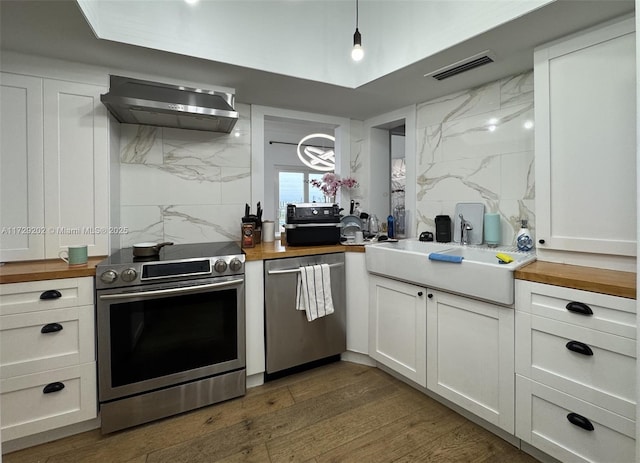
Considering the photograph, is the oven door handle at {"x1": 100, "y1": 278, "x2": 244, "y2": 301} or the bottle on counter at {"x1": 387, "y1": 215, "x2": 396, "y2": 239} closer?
the oven door handle at {"x1": 100, "y1": 278, "x2": 244, "y2": 301}

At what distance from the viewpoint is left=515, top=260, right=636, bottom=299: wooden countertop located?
50.0 inches

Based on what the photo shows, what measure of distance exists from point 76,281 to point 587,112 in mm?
2766

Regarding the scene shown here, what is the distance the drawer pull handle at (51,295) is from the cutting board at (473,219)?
8.29 ft

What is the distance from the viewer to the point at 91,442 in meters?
1.68

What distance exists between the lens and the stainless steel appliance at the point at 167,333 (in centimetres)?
172

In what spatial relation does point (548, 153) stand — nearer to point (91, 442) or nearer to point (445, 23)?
point (445, 23)

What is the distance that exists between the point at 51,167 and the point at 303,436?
2085 mm

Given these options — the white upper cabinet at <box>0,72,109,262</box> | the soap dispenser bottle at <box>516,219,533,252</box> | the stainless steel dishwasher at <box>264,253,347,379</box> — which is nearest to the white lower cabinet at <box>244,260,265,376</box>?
the stainless steel dishwasher at <box>264,253,347,379</box>

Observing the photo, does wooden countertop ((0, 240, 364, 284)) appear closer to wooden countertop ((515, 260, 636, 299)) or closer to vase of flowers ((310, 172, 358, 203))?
vase of flowers ((310, 172, 358, 203))

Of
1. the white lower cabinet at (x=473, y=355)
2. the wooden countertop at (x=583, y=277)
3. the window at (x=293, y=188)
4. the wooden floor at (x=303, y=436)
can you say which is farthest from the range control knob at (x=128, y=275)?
the window at (x=293, y=188)

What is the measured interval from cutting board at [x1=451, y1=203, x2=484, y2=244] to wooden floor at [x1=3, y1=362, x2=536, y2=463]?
3.75 feet

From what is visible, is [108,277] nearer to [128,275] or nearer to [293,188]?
[128,275]

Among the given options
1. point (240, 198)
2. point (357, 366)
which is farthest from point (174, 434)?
point (240, 198)

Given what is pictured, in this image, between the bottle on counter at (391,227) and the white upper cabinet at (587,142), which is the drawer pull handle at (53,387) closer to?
the bottle on counter at (391,227)
